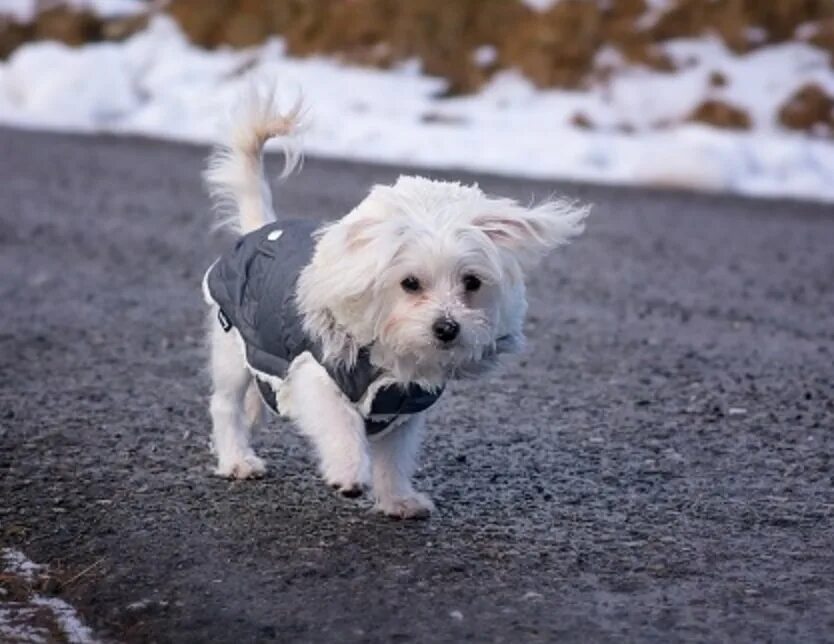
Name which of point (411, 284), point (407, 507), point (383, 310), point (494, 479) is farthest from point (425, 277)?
point (494, 479)

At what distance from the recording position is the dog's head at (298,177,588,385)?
516 cm

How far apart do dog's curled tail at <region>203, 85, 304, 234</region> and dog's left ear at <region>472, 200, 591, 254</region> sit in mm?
1172

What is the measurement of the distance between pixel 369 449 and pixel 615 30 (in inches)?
651

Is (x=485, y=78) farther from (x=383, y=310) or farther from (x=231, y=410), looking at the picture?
(x=383, y=310)

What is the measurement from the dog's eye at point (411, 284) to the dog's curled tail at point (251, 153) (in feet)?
4.05

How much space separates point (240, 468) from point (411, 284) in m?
1.23

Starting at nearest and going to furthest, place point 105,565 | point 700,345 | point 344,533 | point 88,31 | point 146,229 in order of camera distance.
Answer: point 105,565 → point 344,533 → point 700,345 → point 146,229 → point 88,31

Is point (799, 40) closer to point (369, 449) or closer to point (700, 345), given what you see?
point (700, 345)

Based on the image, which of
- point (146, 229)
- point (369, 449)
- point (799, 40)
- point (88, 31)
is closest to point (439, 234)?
point (369, 449)

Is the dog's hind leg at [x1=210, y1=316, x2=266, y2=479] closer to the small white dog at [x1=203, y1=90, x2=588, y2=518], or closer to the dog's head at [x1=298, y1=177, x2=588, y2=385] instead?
the small white dog at [x1=203, y1=90, x2=588, y2=518]

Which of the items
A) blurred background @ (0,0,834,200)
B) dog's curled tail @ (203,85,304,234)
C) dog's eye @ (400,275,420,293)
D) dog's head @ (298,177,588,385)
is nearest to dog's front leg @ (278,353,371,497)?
dog's head @ (298,177,588,385)

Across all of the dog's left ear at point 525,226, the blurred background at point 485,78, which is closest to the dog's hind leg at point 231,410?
the dog's left ear at point 525,226

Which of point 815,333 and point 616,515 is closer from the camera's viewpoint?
point 616,515

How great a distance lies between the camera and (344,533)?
214 inches
